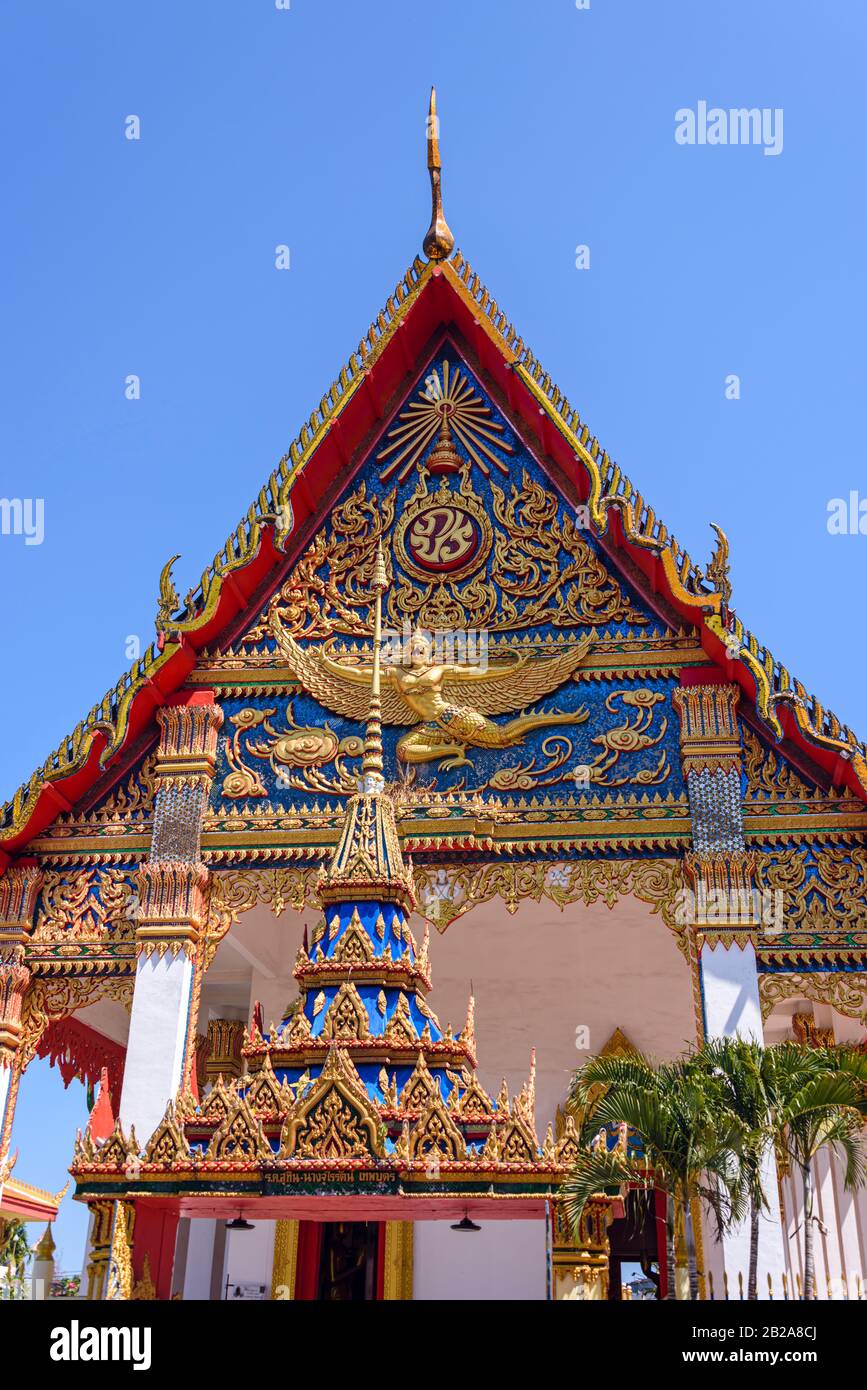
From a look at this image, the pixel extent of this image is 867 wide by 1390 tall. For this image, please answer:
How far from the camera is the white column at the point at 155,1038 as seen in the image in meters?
11.5

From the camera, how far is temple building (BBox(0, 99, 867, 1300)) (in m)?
11.7

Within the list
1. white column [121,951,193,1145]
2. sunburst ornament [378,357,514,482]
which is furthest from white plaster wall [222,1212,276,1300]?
sunburst ornament [378,357,514,482]

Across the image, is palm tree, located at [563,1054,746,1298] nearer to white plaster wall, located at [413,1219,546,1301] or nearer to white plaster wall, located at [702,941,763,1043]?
white plaster wall, located at [702,941,763,1043]

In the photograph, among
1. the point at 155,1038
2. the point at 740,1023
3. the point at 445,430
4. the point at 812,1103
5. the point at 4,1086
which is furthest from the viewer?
the point at 445,430

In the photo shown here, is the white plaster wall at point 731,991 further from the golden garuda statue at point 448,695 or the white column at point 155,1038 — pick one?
the white column at point 155,1038

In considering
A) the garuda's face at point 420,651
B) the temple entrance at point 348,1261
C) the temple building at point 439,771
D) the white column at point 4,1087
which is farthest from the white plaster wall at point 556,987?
the white column at point 4,1087

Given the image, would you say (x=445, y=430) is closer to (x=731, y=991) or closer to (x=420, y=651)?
(x=420, y=651)

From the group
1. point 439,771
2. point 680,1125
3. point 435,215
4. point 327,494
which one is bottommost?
point 680,1125

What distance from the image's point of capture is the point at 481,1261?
44.2ft

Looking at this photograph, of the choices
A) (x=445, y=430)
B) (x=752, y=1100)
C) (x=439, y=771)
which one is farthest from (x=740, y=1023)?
(x=445, y=430)

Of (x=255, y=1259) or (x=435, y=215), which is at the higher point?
(x=435, y=215)

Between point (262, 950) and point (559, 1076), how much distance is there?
3.28 meters

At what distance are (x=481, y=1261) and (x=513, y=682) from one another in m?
5.33

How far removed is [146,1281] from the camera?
843 cm
